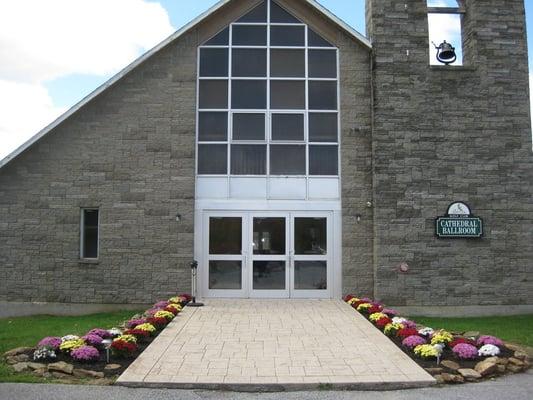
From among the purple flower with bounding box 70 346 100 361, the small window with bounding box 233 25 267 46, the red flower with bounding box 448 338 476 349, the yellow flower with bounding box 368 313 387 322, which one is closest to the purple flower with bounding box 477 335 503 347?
the red flower with bounding box 448 338 476 349

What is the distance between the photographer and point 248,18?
1598cm

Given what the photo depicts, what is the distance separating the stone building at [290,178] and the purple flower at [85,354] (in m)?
6.57

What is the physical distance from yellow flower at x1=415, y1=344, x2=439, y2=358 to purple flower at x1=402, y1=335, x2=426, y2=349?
0.17 m

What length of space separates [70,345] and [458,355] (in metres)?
5.92

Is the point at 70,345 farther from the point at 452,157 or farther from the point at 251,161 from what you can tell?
the point at 452,157

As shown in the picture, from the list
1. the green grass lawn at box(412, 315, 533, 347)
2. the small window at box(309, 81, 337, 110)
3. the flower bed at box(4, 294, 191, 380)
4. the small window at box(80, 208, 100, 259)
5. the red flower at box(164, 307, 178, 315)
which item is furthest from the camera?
the small window at box(309, 81, 337, 110)

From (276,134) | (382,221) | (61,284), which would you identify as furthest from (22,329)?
(382,221)

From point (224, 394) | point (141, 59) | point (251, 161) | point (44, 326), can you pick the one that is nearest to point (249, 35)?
point (141, 59)

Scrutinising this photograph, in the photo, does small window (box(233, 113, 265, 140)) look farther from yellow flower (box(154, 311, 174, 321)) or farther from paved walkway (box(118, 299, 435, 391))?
yellow flower (box(154, 311, 174, 321))

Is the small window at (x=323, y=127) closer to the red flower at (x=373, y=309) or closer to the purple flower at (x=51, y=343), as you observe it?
the red flower at (x=373, y=309)

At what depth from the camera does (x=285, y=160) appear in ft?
50.8

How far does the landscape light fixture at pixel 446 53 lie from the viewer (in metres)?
15.5

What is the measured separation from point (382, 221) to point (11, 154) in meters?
9.99

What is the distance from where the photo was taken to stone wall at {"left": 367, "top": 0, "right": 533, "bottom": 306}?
1500cm
